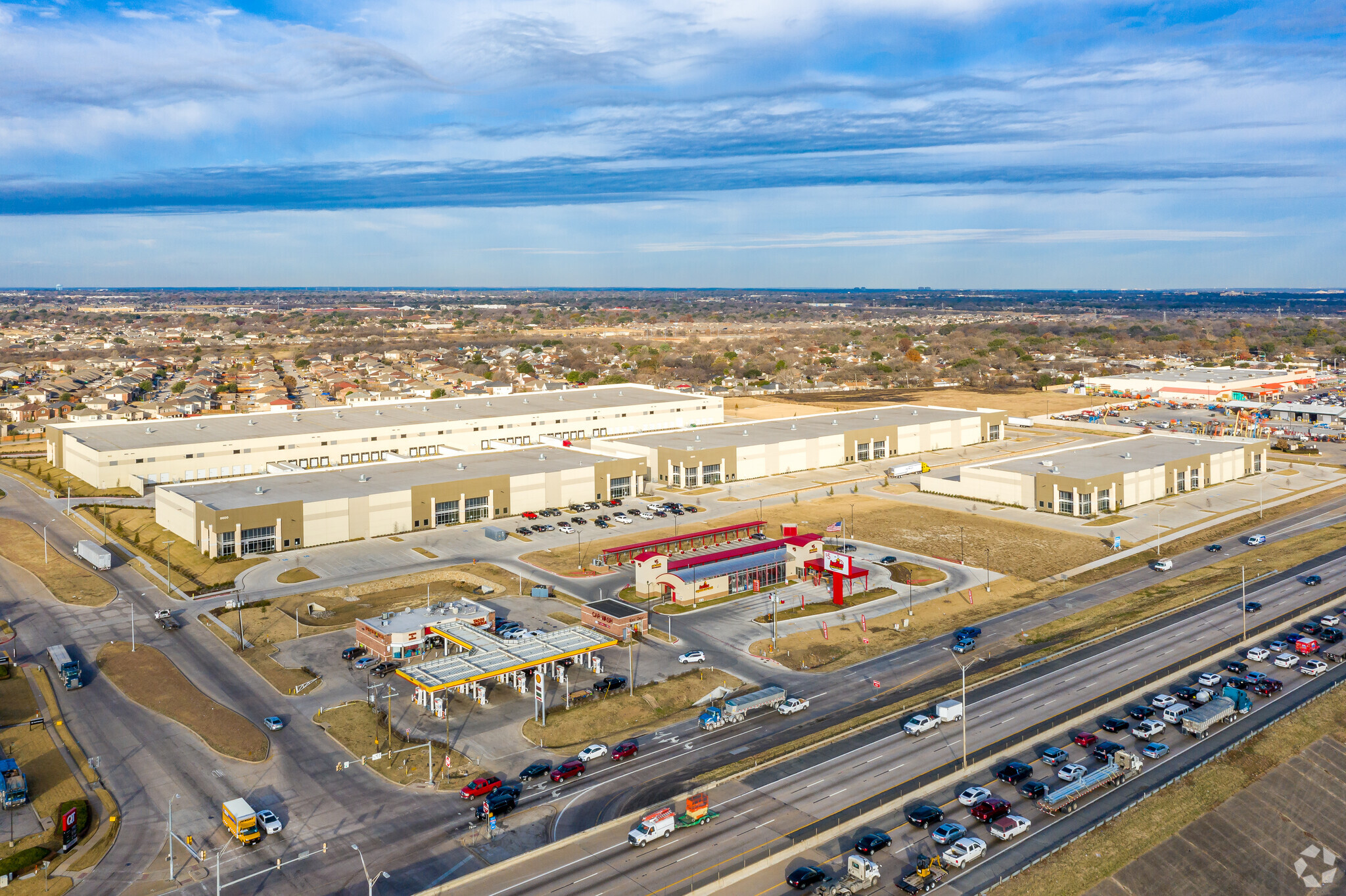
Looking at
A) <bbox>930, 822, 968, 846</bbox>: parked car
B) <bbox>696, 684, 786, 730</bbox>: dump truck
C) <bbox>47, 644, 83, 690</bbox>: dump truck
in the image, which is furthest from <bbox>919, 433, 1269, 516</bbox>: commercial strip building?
<bbox>47, 644, 83, 690</bbox>: dump truck

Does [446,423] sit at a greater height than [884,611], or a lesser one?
greater

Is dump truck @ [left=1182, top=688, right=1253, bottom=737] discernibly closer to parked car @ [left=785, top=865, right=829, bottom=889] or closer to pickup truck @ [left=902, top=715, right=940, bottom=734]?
pickup truck @ [left=902, top=715, right=940, bottom=734]

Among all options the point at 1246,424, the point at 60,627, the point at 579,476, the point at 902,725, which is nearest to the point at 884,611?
the point at 902,725

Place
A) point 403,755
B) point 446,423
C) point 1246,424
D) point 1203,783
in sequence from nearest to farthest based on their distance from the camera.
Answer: point 1203,783, point 403,755, point 446,423, point 1246,424

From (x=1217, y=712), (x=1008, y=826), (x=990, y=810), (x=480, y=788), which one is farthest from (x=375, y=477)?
(x=1217, y=712)

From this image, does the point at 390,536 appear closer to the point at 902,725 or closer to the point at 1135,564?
the point at 902,725

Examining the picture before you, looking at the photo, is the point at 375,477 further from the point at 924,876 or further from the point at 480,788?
the point at 924,876
